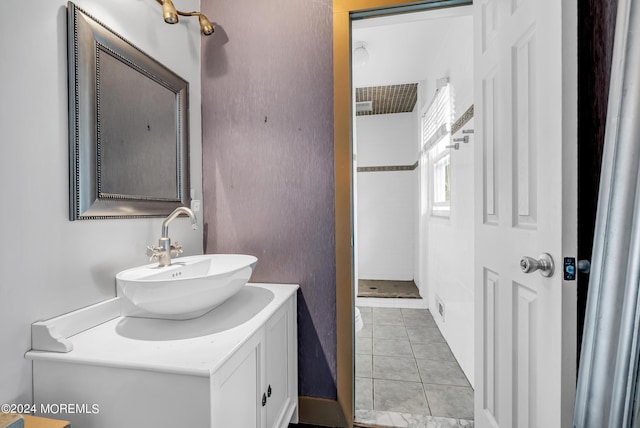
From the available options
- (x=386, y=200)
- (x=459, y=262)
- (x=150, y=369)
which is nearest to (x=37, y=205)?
(x=150, y=369)

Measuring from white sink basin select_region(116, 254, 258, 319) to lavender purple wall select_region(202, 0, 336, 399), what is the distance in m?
0.44

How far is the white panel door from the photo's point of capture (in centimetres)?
75

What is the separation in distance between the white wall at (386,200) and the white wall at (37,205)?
140 inches

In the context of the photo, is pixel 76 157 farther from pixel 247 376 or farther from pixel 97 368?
pixel 247 376

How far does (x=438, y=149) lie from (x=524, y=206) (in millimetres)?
1926

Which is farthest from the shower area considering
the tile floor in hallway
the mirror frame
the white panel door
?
the mirror frame

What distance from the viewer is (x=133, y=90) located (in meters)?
1.16

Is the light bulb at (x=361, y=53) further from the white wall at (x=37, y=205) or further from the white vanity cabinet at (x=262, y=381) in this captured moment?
the white vanity cabinet at (x=262, y=381)

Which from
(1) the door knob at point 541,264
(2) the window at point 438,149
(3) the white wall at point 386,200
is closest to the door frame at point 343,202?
(1) the door knob at point 541,264

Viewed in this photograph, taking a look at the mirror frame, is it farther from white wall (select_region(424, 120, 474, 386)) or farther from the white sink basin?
white wall (select_region(424, 120, 474, 386))

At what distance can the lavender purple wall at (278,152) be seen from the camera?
1.48 meters

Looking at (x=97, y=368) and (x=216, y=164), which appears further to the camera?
(x=216, y=164)

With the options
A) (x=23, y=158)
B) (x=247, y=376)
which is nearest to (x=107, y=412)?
(x=247, y=376)

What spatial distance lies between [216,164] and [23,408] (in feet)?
3.70
